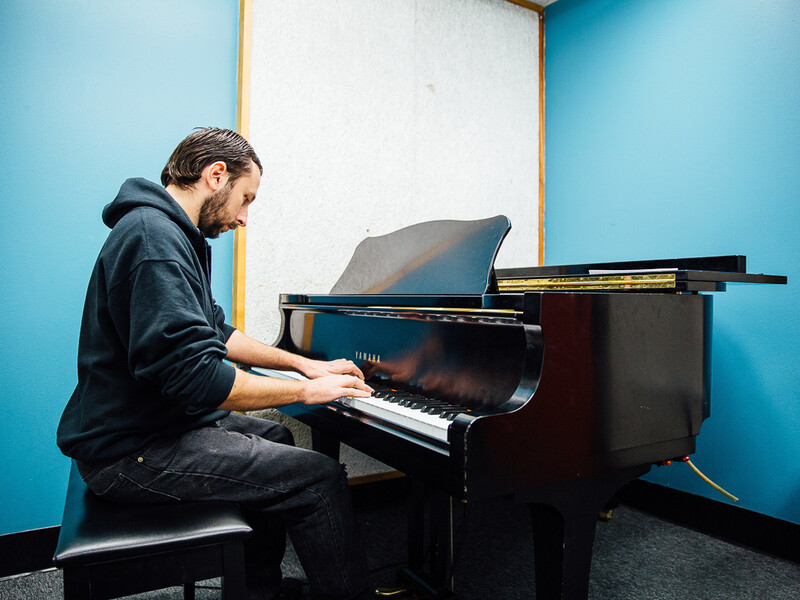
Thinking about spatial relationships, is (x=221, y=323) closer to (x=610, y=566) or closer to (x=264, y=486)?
(x=264, y=486)

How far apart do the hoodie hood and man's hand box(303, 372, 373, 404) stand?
485 millimetres

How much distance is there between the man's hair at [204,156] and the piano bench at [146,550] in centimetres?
84

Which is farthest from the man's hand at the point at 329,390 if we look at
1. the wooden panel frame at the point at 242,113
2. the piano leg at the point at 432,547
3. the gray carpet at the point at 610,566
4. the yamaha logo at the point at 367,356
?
the wooden panel frame at the point at 242,113

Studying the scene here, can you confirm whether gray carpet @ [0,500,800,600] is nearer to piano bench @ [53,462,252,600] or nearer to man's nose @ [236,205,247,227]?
piano bench @ [53,462,252,600]

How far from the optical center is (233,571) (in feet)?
3.64

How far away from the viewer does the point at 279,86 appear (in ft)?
8.21

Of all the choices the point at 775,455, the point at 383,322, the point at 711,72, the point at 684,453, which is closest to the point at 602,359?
the point at 684,453

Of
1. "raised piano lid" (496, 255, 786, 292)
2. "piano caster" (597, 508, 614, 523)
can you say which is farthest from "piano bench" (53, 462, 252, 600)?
"piano caster" (597, 508, 614, 523)

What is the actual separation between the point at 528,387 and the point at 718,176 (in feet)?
6.01

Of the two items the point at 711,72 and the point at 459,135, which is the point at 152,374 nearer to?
the point at 459,135

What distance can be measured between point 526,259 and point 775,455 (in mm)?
1534

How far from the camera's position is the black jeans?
1229 mm

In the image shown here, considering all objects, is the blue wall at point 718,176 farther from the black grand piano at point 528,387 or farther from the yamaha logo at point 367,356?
the yamaha logo at point 367,356

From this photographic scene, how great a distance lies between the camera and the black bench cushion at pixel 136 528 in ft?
3.33
